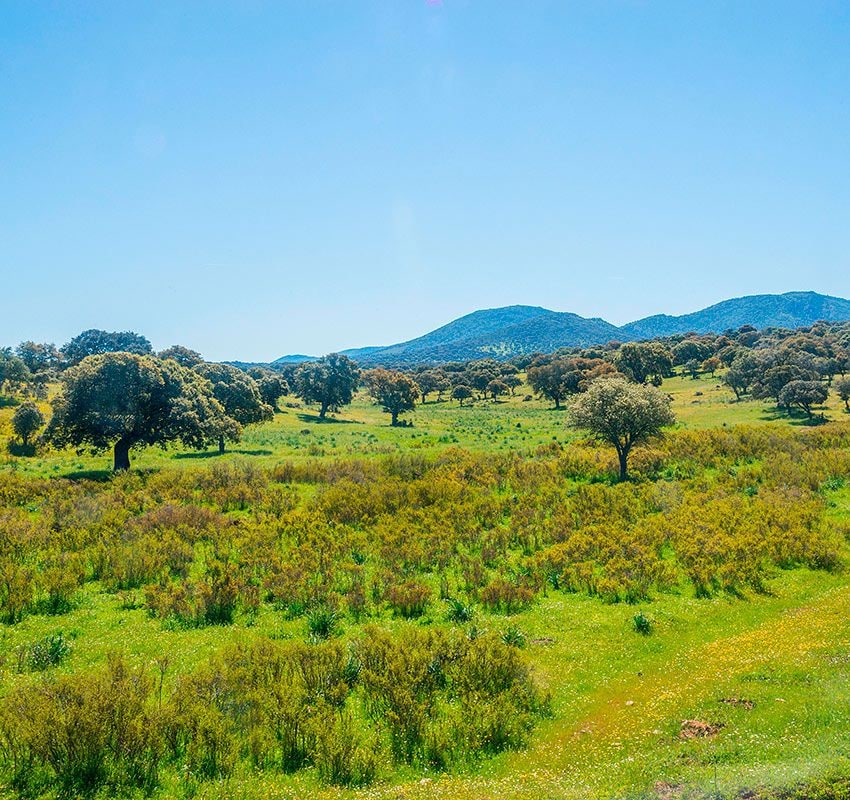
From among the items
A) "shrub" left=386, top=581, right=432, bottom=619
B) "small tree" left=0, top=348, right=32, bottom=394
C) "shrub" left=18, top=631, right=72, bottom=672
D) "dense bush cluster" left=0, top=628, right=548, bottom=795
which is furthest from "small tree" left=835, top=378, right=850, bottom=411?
"small tree" left=0, top=348, right=32, bottom=394

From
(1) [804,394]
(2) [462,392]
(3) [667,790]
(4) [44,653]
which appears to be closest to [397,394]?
(2) [462,392]

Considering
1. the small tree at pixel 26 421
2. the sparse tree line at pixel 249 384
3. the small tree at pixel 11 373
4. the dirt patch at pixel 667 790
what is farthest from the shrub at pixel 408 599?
the small tree at pixel 11 373

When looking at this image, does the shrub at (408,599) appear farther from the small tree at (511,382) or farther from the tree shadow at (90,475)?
the small tree at (511,382)

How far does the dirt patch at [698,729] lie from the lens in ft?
32.9

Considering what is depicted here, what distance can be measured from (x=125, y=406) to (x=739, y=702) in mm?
35029

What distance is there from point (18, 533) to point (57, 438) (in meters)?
17.4

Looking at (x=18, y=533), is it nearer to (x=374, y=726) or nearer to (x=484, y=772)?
(x=374, y=726)

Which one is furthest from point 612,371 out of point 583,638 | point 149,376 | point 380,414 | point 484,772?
point 484,772

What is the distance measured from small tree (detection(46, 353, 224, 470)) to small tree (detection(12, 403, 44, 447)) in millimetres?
12279

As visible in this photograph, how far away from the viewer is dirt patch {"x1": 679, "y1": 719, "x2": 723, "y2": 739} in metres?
10.0

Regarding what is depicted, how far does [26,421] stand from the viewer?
46.0m

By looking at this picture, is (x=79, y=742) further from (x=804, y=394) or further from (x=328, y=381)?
(x=328, y=381)

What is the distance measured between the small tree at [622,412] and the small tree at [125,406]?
25925 mm

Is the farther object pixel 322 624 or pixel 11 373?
pixel 11 373
